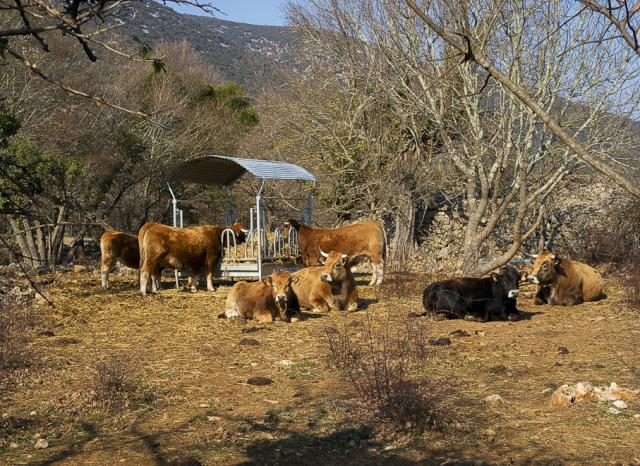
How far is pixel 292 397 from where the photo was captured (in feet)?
24.1

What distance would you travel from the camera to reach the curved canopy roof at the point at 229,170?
1710cm

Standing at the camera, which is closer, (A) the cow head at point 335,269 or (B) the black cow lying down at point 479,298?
(B) the black cow lying down at point 479,298

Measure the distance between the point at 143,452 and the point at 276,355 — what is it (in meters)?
3.63

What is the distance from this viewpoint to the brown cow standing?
54.7ft

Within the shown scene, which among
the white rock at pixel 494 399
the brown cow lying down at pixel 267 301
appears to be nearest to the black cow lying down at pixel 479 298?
the brown cow lying down at pixel 267 301

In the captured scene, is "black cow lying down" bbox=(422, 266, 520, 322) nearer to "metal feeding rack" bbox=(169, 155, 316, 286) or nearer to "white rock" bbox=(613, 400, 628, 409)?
"metal feeding rack" bbox=(169, 155, 316, 286)

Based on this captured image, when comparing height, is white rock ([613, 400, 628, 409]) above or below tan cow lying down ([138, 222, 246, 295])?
below

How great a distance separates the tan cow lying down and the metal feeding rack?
1.05 ft

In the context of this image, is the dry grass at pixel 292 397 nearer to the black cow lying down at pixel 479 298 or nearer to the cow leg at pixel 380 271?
the black cow lying down at pixel 479 298

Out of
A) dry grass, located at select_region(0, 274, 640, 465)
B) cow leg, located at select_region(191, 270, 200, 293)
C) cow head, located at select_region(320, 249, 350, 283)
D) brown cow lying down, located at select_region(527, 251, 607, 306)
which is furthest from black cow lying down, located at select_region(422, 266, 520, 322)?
cow leg, located at select_region(191, 270, 200, 293)

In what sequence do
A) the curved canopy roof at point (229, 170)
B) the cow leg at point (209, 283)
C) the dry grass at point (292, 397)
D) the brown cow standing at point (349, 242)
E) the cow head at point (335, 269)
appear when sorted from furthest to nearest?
1. the curved canopy roof at point (229, 170)
2. the brown cow standing at point (349, 242)
3. the cow leg at point (209, 283)
4. the cow head at point (335, 269)
5. the dry grass at point (292, 397)

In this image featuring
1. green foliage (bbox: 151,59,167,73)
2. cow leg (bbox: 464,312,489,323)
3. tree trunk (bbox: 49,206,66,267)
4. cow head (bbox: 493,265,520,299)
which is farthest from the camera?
tree trunk (bbox: 49,206,66,267)

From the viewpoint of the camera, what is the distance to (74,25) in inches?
101

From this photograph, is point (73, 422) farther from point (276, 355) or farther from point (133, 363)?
point (276, 355)
